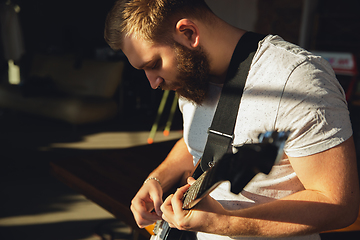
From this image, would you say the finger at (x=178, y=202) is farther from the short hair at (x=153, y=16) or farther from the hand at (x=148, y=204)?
the short hair at (x=153, y=16)

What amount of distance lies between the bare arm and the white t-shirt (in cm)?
4

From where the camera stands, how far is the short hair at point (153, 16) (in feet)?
2.88

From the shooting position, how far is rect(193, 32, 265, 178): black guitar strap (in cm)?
85

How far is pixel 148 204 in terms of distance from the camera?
1014mm

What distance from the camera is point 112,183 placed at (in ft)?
4.42

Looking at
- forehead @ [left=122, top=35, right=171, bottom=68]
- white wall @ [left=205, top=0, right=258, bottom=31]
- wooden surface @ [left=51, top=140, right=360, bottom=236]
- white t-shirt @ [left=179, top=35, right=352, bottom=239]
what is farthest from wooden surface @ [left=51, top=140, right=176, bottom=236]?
white wall @ [left=205, top=0, right=258, bottom=31]

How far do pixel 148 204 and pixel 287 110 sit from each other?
1.93 ft

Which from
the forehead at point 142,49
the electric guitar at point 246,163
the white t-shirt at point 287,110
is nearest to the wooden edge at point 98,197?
the white t-shirt at point 287,110

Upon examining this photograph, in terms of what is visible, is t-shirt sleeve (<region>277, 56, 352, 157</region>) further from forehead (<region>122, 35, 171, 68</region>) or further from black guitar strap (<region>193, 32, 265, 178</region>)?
forehead (<region>122, 35, 171, 68</region>)

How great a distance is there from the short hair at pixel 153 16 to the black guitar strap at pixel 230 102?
0.57 feet

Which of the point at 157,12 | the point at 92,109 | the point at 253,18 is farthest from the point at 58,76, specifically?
the point at 157,12

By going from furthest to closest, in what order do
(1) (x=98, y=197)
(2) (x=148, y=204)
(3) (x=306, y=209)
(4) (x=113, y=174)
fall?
(4) (x=113, y=174) → (1) (x=98, y=197) → (2) (x=148, y=204) → (3) (x=306, y=209)

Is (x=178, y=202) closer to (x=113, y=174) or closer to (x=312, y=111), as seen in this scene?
(x=312, y=111)

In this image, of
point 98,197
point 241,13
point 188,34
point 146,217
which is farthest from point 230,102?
point 241,13
